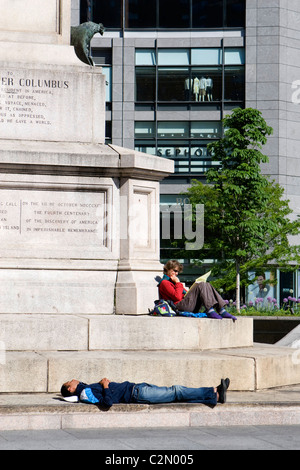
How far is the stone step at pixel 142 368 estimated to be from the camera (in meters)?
9.45

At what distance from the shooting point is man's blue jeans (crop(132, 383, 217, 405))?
8.92 meters

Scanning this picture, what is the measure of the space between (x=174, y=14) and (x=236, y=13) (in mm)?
3704

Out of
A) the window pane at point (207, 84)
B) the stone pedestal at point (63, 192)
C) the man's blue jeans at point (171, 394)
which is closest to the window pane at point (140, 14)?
the window pane at point (207, 84)

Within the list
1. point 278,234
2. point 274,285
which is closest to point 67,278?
point 278,234

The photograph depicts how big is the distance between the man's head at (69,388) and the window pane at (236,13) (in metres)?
41.8

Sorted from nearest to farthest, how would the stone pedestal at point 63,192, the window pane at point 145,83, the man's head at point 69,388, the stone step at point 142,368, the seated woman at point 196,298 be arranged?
1. the man's head at point 69,388
2. the stone step at point 142,368
3. the stone pedestal at point 63,192
4. the seated woman at point 196,298
5. the window pane at point 145,83

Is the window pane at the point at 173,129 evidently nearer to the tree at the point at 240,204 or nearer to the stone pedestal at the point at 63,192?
the tree at the point at 240,204

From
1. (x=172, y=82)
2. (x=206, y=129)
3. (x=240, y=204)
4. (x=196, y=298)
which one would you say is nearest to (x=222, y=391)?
(x=196, y=298)

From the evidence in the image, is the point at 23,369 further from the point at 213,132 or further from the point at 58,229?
the point at 213,132

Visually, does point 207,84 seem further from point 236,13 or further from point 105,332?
point 105,332

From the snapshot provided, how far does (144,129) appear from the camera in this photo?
155 ft

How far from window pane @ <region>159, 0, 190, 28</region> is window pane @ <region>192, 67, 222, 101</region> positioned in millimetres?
3023

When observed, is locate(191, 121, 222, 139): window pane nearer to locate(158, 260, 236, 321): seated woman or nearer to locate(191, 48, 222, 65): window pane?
locate(191, 48, 222, 65): window pane

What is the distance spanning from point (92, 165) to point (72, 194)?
1.78 ft
